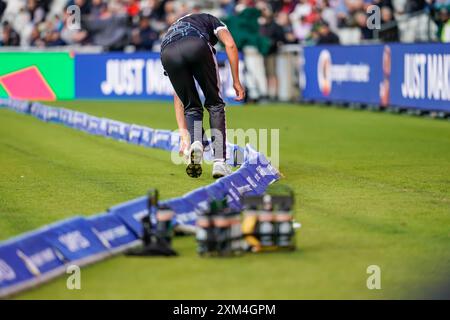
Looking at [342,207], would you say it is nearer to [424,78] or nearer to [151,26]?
[424,78]

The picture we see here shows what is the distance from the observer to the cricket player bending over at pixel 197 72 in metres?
12.1

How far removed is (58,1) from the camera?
35469mm

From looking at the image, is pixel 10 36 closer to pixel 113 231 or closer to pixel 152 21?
pixel 152 21

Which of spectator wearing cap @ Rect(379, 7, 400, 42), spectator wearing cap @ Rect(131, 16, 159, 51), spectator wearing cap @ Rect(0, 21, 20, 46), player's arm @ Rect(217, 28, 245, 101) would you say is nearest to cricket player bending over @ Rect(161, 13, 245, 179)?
player's arm @ Rect(217, 28, 245, 101)

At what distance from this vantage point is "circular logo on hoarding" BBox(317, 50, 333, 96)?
28469mm

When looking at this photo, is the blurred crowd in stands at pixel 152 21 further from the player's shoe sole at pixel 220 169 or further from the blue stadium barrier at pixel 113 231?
the blue stadium barrier at pixel 113 231

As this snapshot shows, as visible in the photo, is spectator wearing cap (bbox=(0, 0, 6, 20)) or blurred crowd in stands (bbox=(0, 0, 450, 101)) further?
spectator wearing cap (bbox=(0, 0, 6, 20))

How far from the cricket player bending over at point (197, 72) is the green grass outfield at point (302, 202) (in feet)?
1.50

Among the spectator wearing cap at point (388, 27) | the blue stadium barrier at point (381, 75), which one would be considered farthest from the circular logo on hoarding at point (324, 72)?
the spectator wearing cap at point (388, 27)

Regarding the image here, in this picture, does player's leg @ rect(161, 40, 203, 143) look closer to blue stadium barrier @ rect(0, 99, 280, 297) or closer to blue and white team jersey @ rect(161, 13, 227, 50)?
blue and white team jersey @ rect(161, 13, 227, 50)

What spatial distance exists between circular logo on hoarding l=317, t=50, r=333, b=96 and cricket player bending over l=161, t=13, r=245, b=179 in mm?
15833

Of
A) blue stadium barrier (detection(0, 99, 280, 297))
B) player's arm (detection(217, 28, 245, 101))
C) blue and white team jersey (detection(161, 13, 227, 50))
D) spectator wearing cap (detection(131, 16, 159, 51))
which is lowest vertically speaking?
blue stadium barrier (detection(0, 99, 280, 297))

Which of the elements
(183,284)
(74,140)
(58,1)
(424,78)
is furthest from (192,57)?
(58,1)
